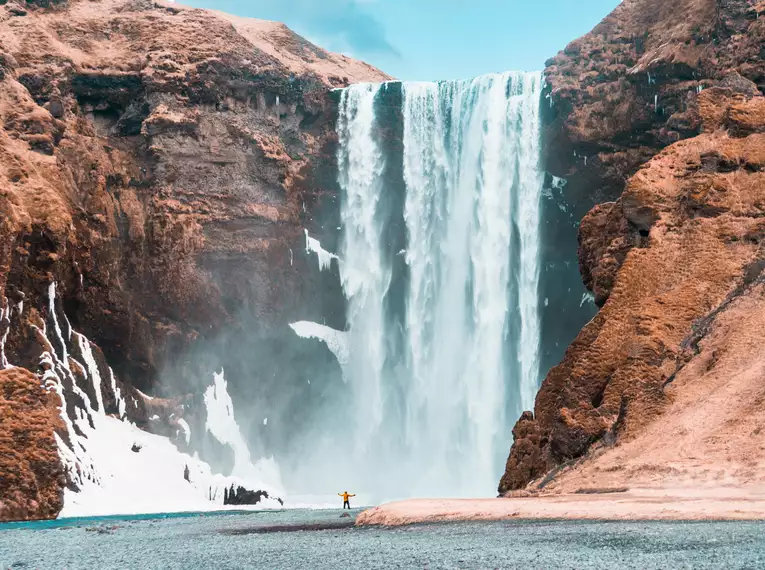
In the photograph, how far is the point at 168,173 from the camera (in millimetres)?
75750

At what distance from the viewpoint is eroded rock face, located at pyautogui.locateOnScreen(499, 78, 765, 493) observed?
36.1 meters

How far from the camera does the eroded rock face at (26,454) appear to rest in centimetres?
4884

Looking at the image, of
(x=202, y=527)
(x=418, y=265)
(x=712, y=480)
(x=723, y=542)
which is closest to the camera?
(x=723, y=542)

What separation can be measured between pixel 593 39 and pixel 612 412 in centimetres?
4504

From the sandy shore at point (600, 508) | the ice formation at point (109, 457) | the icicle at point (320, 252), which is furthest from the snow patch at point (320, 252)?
the sandy shore at point (600, 508)

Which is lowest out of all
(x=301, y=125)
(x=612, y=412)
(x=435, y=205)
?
(x=612, y=412)

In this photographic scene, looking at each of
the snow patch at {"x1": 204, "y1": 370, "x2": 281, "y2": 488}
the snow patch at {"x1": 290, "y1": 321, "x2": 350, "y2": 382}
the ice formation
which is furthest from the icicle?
the ice formation

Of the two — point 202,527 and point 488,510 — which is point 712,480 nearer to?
point 488,510

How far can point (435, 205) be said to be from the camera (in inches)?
3098

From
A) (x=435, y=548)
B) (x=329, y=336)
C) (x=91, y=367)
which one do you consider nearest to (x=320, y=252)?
(x=329, y=336)

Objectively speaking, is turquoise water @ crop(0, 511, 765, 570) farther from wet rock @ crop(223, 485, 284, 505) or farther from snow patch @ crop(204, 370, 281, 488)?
snow patch @ crop(204, 370, 281, 488)

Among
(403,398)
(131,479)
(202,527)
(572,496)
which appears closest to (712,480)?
(572,496)

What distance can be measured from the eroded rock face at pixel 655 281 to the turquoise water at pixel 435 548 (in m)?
10.4

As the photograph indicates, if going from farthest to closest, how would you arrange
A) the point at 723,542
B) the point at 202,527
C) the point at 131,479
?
1. the point at 131,479
2. the point at 202,527
3. the point at 723,542
